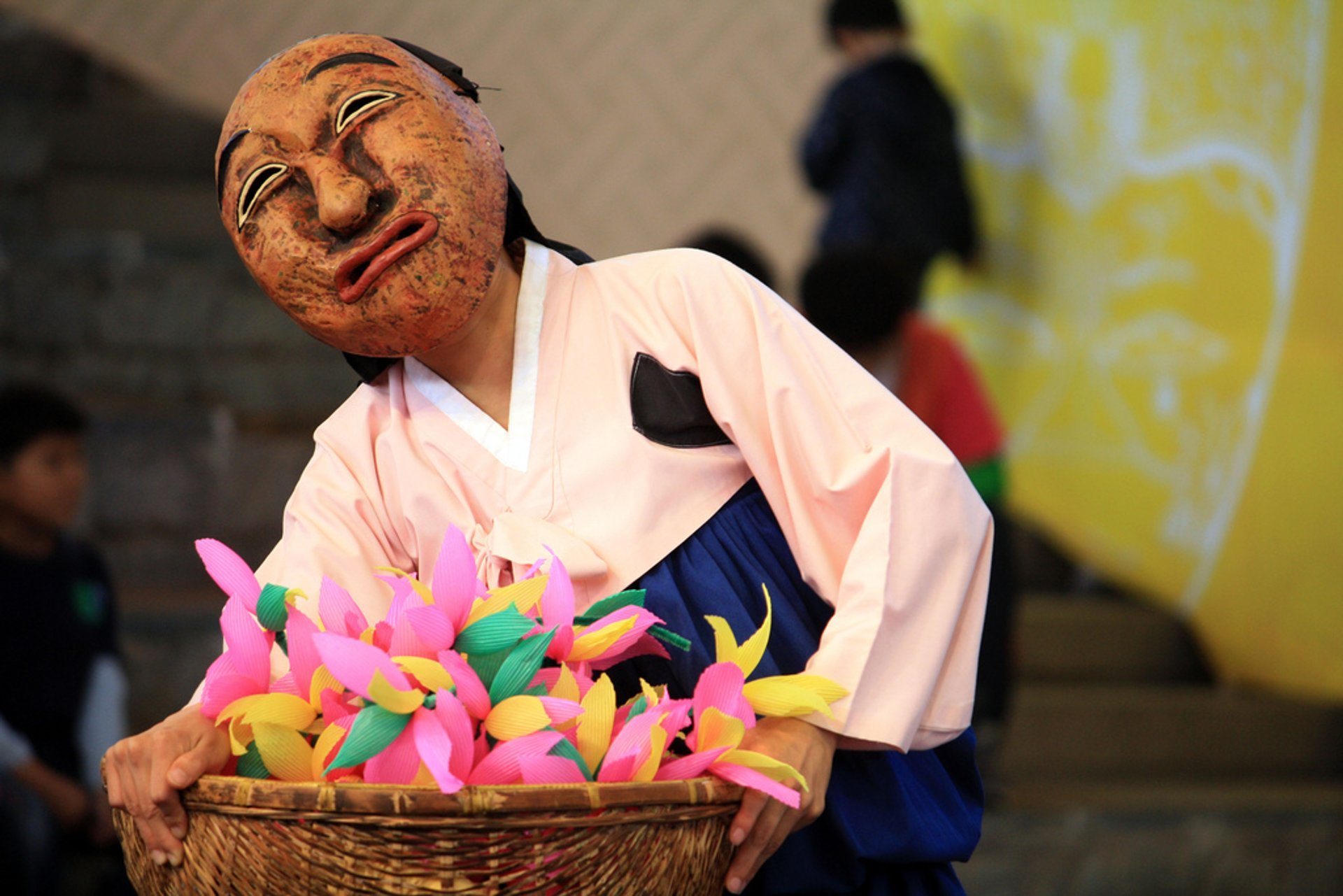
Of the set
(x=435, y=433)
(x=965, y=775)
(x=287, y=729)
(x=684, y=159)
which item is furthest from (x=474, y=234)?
(x=684, y=159)

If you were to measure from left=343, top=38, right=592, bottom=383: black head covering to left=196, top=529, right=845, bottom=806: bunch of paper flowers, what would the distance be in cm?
22

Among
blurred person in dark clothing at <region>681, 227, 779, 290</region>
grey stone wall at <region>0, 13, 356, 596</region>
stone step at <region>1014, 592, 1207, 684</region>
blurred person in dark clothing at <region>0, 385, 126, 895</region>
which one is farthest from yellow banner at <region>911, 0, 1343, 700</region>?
blurred person in dark clothing at <region>0, 385, 126, 895</region>

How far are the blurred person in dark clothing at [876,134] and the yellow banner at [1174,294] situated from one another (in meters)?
0.75

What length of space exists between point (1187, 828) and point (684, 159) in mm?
2574

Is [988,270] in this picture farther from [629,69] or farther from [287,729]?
[287,729]

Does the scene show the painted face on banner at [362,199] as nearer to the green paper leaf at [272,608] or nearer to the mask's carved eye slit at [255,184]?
the mask's carved eye slit at [255,184]

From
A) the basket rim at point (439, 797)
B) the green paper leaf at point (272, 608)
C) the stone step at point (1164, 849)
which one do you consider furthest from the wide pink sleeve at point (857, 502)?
the stone step at point (1164, 849)

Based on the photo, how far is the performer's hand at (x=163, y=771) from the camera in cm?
92

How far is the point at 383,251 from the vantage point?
1018 millimetres

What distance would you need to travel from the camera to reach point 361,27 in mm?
4398

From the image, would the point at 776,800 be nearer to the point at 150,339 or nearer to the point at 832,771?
the point at 832,771

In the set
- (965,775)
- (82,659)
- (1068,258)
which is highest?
(965,775)

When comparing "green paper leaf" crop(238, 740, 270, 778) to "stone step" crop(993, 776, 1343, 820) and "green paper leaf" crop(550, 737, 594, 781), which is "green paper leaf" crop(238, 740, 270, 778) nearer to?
"green paper leaf" crop(550, 737, 594, 781)

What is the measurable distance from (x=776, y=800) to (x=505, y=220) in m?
0.47
